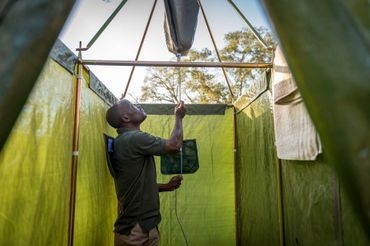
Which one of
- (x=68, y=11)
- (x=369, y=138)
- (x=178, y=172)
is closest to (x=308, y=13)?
(x=369, y=138)

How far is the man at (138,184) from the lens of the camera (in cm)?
167

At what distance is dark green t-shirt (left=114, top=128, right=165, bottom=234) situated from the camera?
1680 mm

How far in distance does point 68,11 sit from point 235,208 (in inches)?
120

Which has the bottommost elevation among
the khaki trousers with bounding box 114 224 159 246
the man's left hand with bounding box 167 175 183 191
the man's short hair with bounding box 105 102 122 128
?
the khaki trousers with bounding box 114 224 159 246

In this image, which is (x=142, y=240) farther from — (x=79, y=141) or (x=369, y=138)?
(x=369, y=138)

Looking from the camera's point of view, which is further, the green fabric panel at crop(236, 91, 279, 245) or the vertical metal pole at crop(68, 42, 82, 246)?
the green fabric panel at crop(236, 91, 279, 245)

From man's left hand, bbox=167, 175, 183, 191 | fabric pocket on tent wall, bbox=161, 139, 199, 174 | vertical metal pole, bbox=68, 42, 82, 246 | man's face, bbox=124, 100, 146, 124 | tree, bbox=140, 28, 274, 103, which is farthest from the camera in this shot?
tree, bbox=140, 28, 274, 103

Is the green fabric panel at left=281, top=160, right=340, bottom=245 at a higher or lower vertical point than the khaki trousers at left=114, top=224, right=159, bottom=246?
higher

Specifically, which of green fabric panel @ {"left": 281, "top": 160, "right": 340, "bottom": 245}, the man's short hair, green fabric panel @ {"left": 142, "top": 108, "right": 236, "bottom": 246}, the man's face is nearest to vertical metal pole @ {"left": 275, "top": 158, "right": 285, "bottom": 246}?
green fabric panel @ {"left": 281, "top": 160, "right": 340, "bottom": 245}

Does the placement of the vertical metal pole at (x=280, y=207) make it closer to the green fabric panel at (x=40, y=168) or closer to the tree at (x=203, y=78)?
the green fabric panel at (x=40, y=168)

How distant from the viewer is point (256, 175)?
2391 millimetres

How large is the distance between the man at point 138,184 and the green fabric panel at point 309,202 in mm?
712

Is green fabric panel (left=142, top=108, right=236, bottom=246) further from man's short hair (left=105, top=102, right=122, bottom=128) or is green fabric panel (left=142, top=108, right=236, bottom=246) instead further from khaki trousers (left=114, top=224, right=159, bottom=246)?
khaki trousers (left=114, top=224, right=159, bottom=246)

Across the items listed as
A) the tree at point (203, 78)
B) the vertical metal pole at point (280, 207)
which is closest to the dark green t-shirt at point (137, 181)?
the vertical metal pole at point (280, 207)
